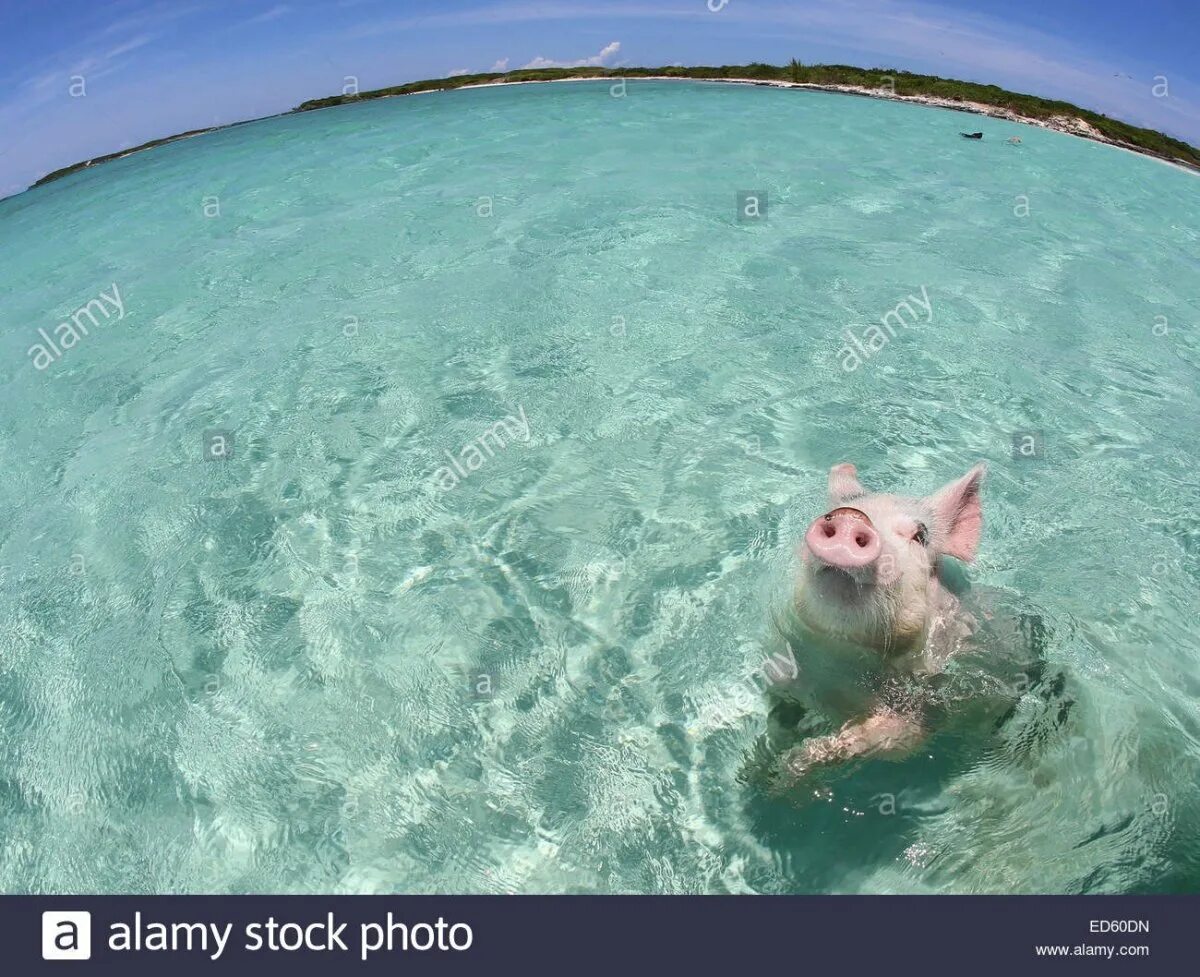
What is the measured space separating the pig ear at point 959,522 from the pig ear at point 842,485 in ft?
1.38

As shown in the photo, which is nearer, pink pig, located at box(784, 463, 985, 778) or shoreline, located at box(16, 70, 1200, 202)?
pink pig, located at box(784, 463, 985, 778)

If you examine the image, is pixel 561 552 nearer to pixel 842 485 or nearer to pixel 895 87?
pixel 842 485

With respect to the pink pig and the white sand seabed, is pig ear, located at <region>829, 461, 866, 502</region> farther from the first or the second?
the white sand seabed

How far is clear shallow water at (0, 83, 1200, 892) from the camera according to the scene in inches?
148

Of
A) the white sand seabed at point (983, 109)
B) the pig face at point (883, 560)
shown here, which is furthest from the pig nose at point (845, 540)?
the white sand seabed at point (983, 109)

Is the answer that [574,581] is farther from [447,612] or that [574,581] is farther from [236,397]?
[236,397]

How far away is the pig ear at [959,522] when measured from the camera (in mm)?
3498

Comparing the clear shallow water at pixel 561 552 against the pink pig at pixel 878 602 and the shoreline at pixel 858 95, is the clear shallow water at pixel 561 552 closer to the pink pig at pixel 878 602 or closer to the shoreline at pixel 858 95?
the pink pig at pixel 878 602

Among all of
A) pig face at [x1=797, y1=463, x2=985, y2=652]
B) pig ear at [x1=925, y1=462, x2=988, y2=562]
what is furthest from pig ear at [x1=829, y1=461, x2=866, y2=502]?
pig ear at [x1=925, y1=462, x2=988, y2=562]

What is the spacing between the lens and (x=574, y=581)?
218 inches

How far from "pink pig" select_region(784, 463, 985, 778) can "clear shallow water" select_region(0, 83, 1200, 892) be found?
1.02ft

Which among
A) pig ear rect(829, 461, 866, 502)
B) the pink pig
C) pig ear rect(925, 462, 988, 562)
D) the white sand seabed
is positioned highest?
the white sand seabed

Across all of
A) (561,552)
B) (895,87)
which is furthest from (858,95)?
(561,552)

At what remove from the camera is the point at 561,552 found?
5.85m
